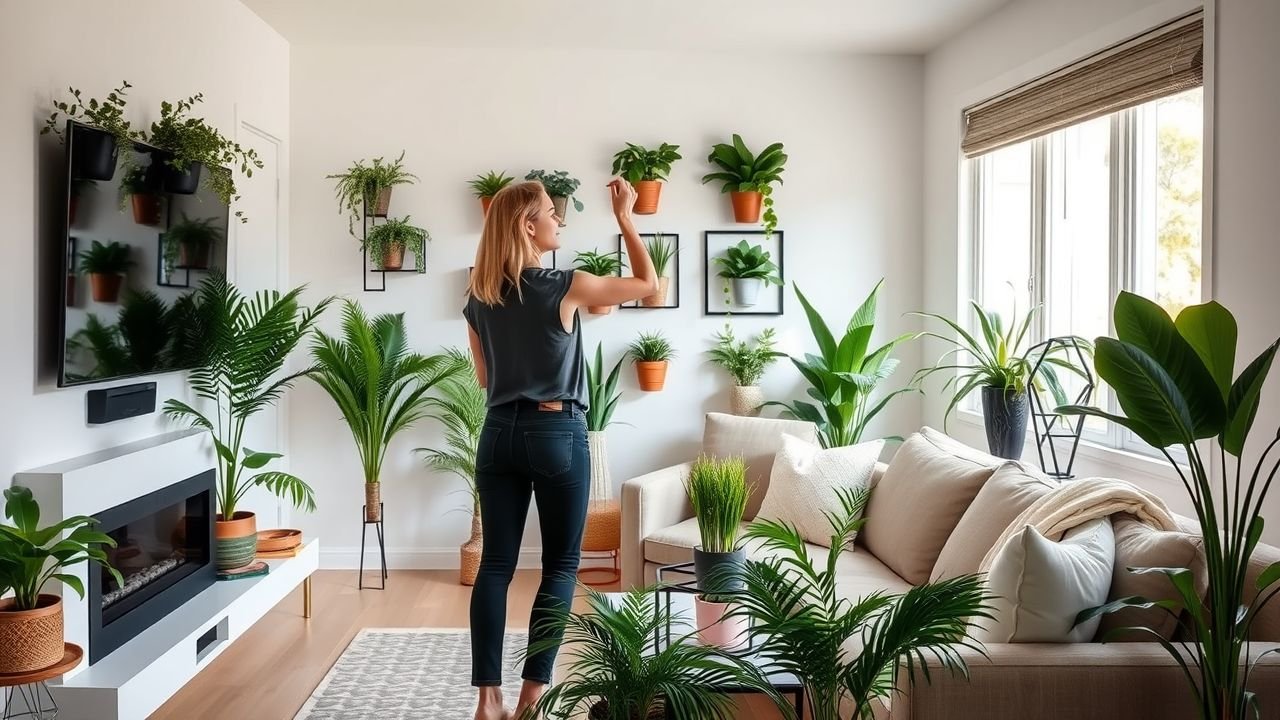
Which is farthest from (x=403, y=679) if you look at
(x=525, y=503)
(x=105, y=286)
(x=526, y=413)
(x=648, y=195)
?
(x=648, y=195)

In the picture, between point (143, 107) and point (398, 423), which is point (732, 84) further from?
point (143, 107)

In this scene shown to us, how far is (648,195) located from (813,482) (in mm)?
1820

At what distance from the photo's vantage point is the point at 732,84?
17.1ft

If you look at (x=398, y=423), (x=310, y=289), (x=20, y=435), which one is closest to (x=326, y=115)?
(x=310, y=289)

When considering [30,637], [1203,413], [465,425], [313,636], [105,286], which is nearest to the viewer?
[1203,413]

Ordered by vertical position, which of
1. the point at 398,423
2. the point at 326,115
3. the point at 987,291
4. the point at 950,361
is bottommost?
the point at 398,423

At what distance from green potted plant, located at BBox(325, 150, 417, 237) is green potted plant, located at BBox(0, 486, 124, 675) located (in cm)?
270

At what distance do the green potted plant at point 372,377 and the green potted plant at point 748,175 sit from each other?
157cm

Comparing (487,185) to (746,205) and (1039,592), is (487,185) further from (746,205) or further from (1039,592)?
(1039,592)

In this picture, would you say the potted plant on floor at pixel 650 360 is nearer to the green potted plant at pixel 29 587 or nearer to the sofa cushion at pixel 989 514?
the sofa cushion at pixel 989 514

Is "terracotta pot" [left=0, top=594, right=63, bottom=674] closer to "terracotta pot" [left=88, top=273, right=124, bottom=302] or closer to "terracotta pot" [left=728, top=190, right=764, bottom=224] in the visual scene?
"terracotta pot" [left=88, top=273, right=124, bottom=302]

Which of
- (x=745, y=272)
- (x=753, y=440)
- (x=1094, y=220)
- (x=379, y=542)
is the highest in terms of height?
(x=1094, y=220)

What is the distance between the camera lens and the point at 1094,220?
3902 mm

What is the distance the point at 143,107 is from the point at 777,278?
115 inches
